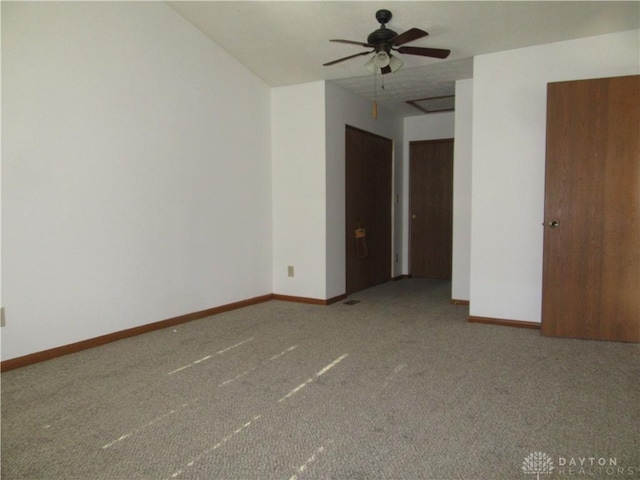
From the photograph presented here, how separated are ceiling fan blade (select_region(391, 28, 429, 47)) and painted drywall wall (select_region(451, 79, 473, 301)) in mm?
1591

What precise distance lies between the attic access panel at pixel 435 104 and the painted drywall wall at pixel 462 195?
650 mm

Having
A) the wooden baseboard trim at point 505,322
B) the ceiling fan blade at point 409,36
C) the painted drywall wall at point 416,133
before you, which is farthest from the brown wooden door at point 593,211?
the painted drywall wall at point 416,133

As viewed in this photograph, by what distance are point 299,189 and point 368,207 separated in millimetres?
1117

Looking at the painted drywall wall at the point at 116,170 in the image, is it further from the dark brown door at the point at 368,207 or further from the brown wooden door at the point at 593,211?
the brown wooden door at the point at 593,211

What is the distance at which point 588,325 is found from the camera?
136 inches

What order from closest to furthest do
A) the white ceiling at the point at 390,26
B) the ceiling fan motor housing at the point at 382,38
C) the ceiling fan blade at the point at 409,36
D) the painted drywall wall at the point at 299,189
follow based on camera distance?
1. the ceiling fan blade at the point at 409,36
2. the white ceiling at the point at 390,26
3. the ceiling fan motor housing at the point at 382,38
4. the painted drywall wall at the point at 299,189

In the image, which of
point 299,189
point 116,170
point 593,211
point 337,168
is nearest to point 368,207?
point 337,168

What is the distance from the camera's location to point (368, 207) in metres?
5.66

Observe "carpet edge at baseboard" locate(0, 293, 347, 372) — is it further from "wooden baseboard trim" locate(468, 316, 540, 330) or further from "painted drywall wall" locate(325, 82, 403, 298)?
"wooden baseboard trim" locate(468, 316, 540, 330)

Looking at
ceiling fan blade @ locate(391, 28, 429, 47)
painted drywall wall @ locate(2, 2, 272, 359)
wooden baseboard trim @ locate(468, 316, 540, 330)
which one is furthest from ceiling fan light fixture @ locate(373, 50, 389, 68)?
wooden baseboard trim @ locate(468, 316, 540, 330)

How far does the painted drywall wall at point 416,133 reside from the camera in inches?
248

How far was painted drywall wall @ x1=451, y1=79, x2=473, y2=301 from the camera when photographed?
468 centimetres

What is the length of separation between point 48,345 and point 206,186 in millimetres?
1855

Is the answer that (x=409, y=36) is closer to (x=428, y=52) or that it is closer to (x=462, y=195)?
(x=428, y=52)
